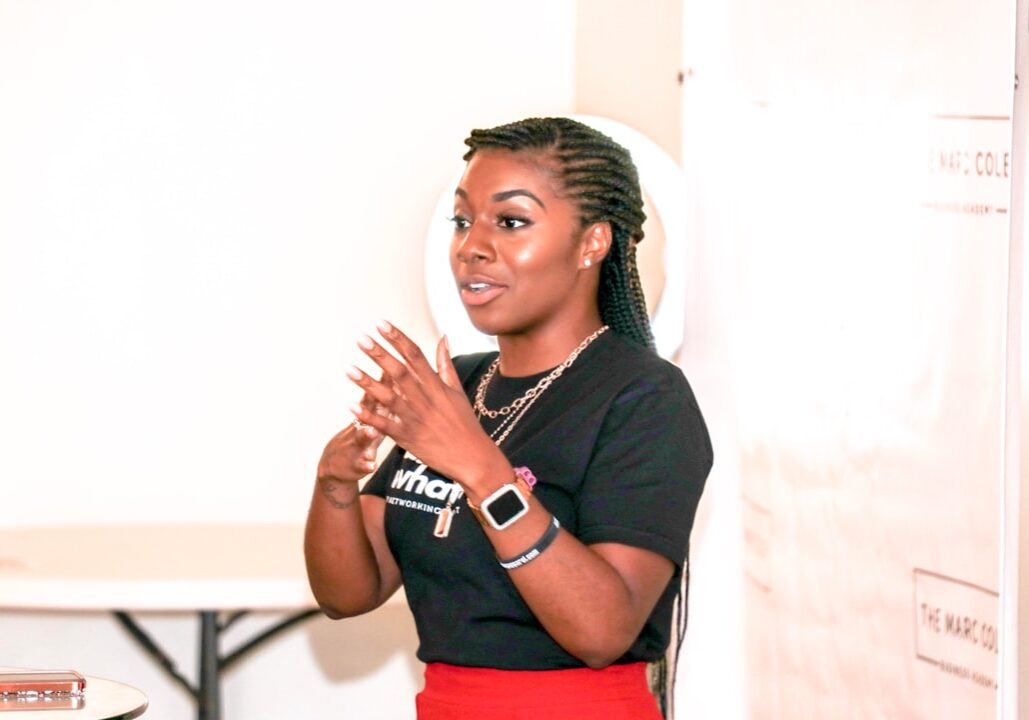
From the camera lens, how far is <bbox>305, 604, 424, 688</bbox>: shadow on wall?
3.68 metres

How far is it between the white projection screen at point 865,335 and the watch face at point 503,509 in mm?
481

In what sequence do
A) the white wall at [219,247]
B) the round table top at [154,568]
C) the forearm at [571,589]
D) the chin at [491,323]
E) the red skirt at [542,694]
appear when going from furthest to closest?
the white wall at [219,247]
the round table top at [154,568]
the chin at [491,323]
the red skirt at [542,694]
the forearm at [571,589]

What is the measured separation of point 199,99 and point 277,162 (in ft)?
0.79

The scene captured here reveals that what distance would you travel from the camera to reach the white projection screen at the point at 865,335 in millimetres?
1541

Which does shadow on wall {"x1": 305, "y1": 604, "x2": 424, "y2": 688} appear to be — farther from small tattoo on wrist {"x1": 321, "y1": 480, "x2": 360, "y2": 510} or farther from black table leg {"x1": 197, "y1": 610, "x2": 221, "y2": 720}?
small tattoo on wrist {"x1": 321, "y1": 480, "x2": 360, "y2": 510}

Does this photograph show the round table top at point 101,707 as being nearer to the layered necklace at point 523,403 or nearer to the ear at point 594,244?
the layered necklace at point 523,403

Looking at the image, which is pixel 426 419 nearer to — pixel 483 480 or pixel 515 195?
pixel 483 480

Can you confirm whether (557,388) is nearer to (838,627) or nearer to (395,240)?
(838,627)

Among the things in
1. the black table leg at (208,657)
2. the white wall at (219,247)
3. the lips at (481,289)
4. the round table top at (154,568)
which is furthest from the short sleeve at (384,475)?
the white wall at (219,247)

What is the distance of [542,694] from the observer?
1555mm

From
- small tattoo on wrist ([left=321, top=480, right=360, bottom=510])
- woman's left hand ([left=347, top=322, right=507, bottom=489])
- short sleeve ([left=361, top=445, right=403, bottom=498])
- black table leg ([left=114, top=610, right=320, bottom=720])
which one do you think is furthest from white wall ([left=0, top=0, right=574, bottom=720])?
woman's left hand ([left=347, top=322, right=507, bottom=489])

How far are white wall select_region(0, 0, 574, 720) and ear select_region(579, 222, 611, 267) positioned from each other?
1976 mm

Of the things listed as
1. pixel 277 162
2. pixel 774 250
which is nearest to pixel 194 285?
pixel 277 162

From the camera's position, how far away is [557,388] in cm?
167
